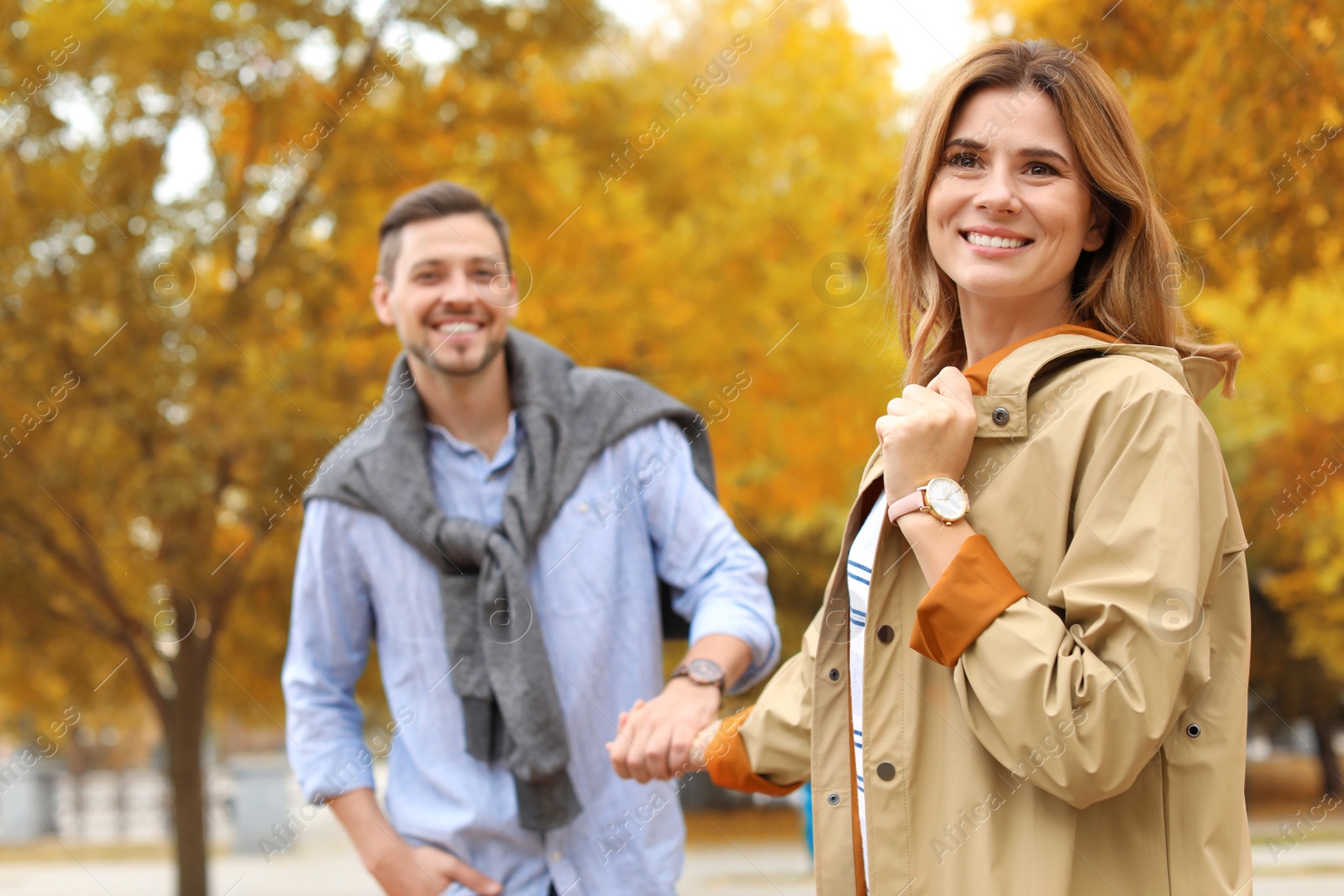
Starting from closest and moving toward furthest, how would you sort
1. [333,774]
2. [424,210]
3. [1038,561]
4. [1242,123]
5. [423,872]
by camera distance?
[1038,561] < [423,872] < [333,774] < [424,210] < [1242,123]

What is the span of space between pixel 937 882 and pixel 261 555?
7.41 m

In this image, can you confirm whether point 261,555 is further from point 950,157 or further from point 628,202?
point 950,157

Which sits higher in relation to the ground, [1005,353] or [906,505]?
[1005,353]

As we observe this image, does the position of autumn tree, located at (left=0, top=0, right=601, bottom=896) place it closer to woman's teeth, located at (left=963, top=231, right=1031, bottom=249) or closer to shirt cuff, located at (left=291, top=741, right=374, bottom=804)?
shirt cuff, located at (left=291, top=741, right=374, bottom=804)

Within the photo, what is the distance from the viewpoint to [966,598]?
5.03 ft

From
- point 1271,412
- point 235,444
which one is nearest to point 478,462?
point 235,444

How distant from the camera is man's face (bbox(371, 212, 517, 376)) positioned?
303cm

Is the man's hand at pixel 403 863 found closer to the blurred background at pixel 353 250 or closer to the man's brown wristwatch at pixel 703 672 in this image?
the man's brown wristwatch at pixel 703 672

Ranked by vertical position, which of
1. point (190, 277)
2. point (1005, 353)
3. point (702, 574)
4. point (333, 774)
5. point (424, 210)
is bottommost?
point (333, 774)

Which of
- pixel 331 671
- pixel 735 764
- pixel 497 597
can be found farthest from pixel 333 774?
pixel 735 764

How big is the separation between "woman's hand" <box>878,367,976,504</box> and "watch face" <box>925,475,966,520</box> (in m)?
0.02

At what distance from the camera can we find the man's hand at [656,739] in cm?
229

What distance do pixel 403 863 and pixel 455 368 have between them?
1.15m

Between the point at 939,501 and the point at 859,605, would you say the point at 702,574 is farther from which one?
the point at 939,501
